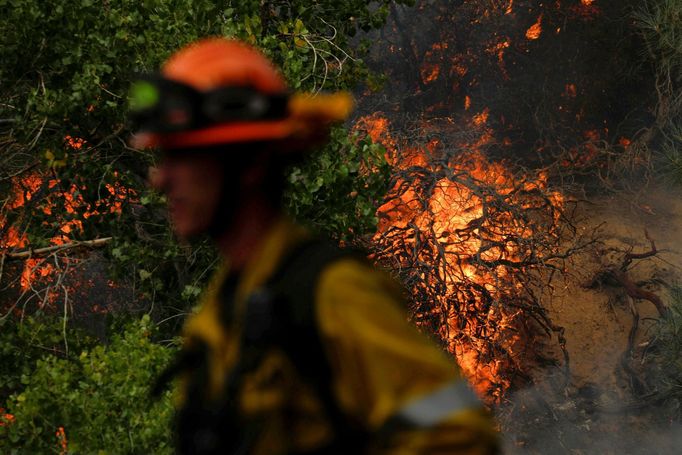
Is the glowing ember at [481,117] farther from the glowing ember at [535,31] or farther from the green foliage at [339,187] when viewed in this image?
the green foliage at [339,187]

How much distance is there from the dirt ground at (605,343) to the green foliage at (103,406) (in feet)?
39.5

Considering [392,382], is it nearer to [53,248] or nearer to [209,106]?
[209,106]

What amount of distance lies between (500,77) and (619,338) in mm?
6330

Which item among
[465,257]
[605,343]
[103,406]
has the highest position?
[103,406]

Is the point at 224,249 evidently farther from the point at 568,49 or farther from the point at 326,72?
the point at 568,49

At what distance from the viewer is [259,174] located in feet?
4.96

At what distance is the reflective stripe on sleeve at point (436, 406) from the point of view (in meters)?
1.24

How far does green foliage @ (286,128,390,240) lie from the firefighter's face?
4.25 meters

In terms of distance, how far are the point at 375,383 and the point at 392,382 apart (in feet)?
0.08

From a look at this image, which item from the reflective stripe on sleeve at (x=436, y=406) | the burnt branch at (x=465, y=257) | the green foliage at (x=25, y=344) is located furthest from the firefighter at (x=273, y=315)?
the burnt branch at (x=465, y=257)

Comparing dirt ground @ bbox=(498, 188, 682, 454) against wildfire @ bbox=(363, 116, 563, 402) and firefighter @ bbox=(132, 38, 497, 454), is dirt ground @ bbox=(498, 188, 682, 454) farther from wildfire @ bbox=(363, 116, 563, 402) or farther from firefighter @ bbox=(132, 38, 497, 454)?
firefighter @ bbox=(132, 38, 497, 454)

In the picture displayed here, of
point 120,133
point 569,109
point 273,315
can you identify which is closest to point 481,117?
point 569,109

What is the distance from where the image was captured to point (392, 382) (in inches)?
49.6

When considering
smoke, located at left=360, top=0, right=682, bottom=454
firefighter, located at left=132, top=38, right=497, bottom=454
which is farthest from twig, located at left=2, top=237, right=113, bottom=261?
smoke, located at left=360, top=0, right=682, bottom=454
